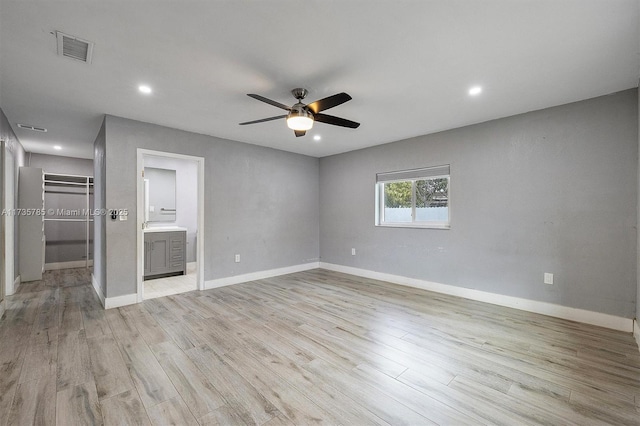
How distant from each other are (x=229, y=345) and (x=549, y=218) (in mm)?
3853

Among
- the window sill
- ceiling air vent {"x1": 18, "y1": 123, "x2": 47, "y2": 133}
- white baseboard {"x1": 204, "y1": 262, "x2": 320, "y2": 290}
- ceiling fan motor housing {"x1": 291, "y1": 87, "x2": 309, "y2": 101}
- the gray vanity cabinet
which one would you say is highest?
ceiling air vent {"x1": 18, "y1": 123, "x2": 47, "y2": 133}

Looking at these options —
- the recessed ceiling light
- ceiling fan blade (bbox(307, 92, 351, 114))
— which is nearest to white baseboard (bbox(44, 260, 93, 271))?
ceiling fan blade (bbox(307, 92, 351, 114))

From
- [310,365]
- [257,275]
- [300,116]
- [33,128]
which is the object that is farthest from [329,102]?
[33,128]

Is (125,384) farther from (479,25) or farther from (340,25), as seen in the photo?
(479,25)

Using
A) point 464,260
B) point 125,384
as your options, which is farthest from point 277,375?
point 464,260

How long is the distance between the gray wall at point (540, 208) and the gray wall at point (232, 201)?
199cm

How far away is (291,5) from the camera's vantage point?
5.57 feet

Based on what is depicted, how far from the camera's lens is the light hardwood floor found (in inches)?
67.6

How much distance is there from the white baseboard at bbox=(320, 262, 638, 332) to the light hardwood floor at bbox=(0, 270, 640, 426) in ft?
0.43

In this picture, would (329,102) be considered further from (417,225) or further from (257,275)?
(257,275)

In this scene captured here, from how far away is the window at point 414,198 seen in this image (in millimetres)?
4348

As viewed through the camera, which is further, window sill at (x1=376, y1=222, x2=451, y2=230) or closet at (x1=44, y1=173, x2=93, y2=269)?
closet at (x1=44, y1=173, x2=93, y2=269)

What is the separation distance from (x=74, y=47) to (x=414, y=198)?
4.46 metres

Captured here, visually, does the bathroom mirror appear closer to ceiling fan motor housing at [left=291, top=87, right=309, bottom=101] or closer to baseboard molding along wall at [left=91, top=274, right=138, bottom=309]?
baseboard molding along wall at [left=91, top=274, right=138, bottom=309]
